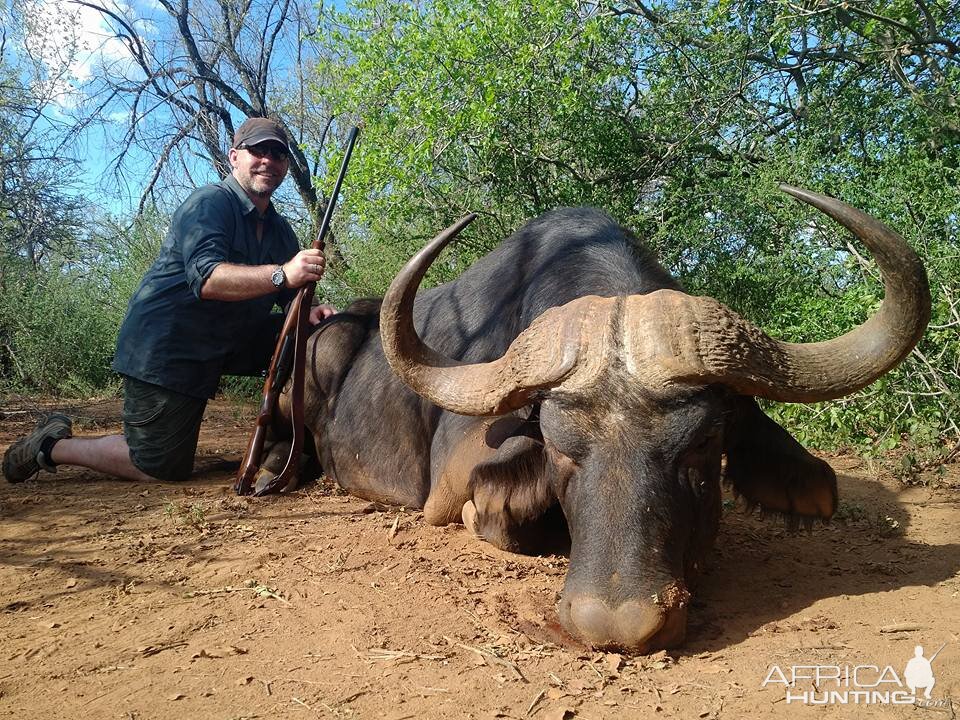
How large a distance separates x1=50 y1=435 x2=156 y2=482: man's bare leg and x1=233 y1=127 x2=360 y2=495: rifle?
91 centimetres

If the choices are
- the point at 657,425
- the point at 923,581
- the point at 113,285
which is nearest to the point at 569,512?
the point at 657,425

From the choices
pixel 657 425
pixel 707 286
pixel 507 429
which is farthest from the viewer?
pixel 707 286

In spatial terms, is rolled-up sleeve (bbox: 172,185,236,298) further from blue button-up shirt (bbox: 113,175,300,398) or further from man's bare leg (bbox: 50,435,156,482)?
man's bare leg (bbox: 50,435,156,482)

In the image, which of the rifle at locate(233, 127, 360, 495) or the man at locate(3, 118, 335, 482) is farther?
the man at locate(3, 118, 335, 482)

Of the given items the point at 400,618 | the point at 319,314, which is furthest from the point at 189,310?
the point at 400,618

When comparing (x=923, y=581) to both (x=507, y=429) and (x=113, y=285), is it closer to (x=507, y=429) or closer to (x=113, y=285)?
(x=507, y=429)

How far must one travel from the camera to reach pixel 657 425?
277cm

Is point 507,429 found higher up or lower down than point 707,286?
lower down

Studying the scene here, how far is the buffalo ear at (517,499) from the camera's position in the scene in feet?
11.1

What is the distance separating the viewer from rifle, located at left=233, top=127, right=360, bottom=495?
5.09 m

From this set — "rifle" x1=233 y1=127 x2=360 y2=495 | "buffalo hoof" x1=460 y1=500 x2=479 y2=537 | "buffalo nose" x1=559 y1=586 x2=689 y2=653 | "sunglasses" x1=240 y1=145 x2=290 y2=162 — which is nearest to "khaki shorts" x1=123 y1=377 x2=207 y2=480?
"rifle" x1=233 y1=127 x2=360 y2=495

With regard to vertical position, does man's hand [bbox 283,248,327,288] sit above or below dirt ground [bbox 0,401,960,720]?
above

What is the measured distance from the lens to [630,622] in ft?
8.27

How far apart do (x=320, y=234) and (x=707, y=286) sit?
3962 millimetres
